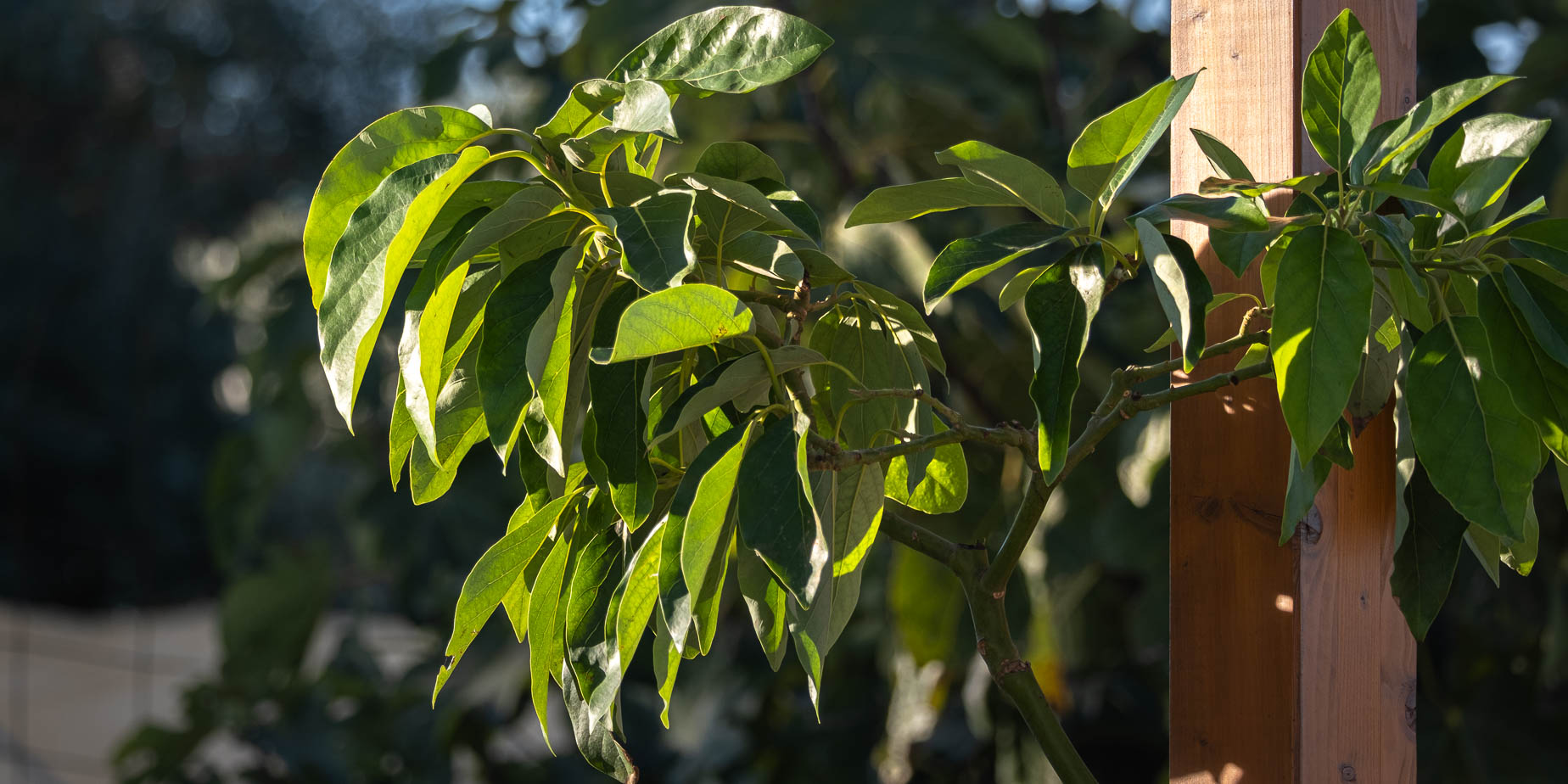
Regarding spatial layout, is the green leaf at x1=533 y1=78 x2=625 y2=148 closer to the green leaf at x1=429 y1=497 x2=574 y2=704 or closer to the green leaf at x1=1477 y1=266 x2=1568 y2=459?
the green leaf at x1=429 y1=497 x2=574 y2=704

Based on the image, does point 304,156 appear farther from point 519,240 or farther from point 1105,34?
point 519,240

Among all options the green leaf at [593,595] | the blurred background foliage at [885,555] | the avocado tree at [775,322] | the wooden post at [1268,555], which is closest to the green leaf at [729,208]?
the avocado tree at [775,322]

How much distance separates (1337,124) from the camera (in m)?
0.39

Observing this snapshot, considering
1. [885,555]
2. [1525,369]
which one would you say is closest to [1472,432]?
[1525,369]

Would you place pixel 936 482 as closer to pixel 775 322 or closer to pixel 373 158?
pixel 775 322

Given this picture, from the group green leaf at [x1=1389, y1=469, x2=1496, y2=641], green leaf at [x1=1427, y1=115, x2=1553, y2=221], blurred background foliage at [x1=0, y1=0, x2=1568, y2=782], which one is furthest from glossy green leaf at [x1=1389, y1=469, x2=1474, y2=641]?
blurred background foliage at [x1=0, y1=0, x2=1568, y2=782]

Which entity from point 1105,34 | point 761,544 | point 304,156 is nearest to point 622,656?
point 761,544

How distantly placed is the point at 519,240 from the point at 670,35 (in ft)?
0.28

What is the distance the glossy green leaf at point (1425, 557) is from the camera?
41 centimetres

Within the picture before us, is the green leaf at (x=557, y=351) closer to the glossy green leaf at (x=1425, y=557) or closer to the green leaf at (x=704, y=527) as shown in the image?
the green leaf at (x=704, y=527)

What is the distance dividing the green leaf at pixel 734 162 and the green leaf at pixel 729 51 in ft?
0.17

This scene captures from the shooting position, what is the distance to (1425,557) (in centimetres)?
42

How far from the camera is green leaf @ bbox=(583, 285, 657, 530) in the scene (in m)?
0.38

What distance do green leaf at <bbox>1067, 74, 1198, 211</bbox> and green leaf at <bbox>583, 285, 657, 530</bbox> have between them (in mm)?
159
